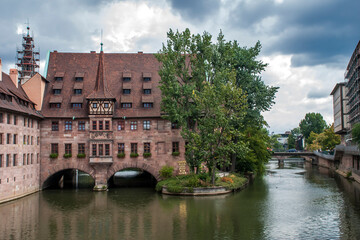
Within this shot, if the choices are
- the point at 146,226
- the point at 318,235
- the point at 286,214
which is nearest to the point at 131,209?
the point at 146,226

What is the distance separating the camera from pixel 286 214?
3014 centimetres

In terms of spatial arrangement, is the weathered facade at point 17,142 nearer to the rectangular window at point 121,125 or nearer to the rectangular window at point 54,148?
the rectangular window at point 54,148

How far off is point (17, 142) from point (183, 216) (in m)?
20.1

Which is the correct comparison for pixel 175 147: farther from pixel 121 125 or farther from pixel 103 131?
pixel 103 131

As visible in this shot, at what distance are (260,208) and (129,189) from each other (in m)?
20.1

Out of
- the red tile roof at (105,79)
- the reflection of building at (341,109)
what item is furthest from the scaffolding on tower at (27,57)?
the reflection of building at (341,109)

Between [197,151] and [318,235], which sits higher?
[197,151]

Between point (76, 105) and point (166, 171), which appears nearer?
point (166, 171)

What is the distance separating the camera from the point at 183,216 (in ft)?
97.2

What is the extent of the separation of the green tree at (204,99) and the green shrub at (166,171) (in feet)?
10.4

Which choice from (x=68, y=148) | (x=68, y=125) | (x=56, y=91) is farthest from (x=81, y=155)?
(x=56, y=91)

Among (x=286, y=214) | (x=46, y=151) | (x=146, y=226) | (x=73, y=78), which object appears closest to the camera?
(x=146, y=226)

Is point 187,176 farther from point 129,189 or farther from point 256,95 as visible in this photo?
point 256,95

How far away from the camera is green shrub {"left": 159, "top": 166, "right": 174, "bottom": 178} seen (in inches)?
1763
